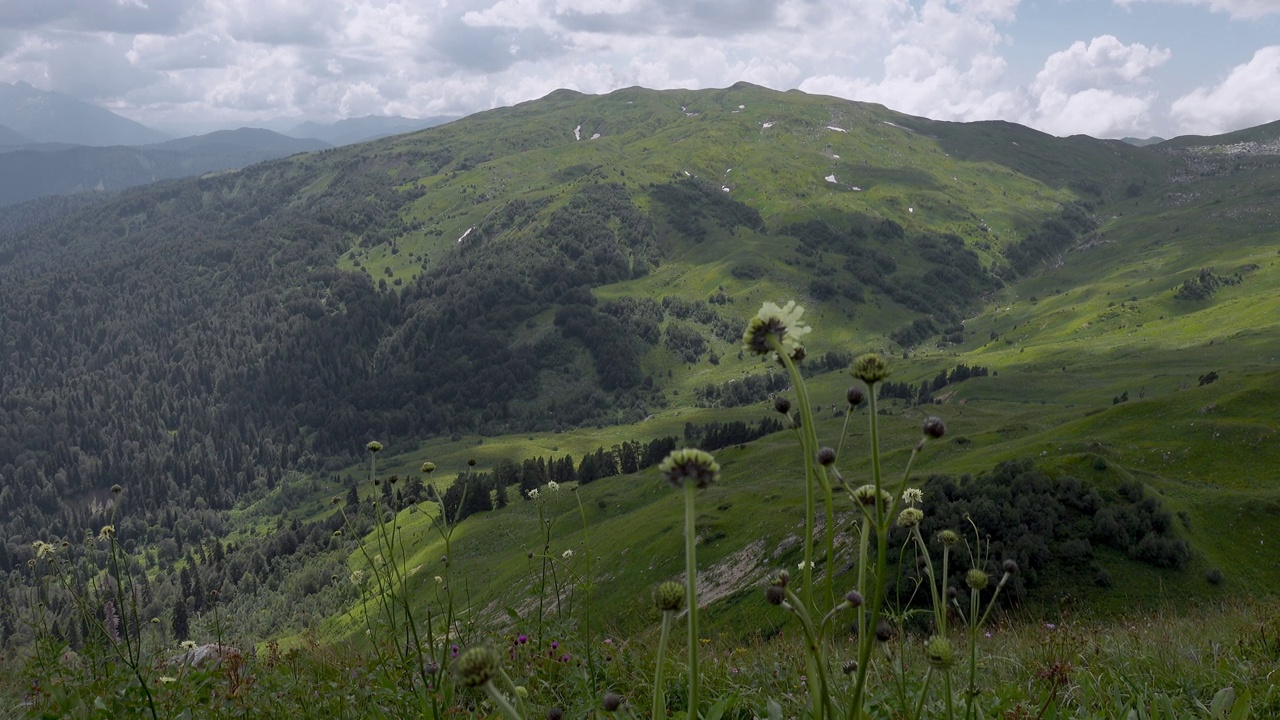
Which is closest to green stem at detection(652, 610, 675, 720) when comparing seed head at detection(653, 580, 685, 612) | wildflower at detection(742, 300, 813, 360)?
seed head at detection(653, 580, 685, 612)

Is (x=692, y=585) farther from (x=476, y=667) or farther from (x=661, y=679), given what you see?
(x=476, y=667)

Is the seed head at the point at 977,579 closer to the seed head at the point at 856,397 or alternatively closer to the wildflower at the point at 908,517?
the wildflower at the point at 908,517

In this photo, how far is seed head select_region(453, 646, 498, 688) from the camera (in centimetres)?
203

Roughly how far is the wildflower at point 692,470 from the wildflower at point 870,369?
666 millimetres

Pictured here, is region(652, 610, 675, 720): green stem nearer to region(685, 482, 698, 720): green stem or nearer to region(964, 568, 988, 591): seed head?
region(685, 482, 698, 720): green stem

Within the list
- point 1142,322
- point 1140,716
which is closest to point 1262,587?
point 1140,716

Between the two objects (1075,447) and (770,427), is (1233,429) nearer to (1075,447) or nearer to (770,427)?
(1075,447)

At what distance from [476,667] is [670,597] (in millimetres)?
728

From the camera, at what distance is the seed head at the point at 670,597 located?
2.53 meters

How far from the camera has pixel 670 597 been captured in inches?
100

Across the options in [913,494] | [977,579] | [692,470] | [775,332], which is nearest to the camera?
[692,470]

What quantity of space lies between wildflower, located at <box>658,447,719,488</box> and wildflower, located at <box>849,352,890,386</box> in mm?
666

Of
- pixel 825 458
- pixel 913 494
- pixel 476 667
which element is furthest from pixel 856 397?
pixel 913 494

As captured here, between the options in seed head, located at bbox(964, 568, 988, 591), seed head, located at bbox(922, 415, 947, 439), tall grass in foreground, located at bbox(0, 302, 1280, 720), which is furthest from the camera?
tall grass in foreground, located at bbox(0, 302, 1280, 720)
